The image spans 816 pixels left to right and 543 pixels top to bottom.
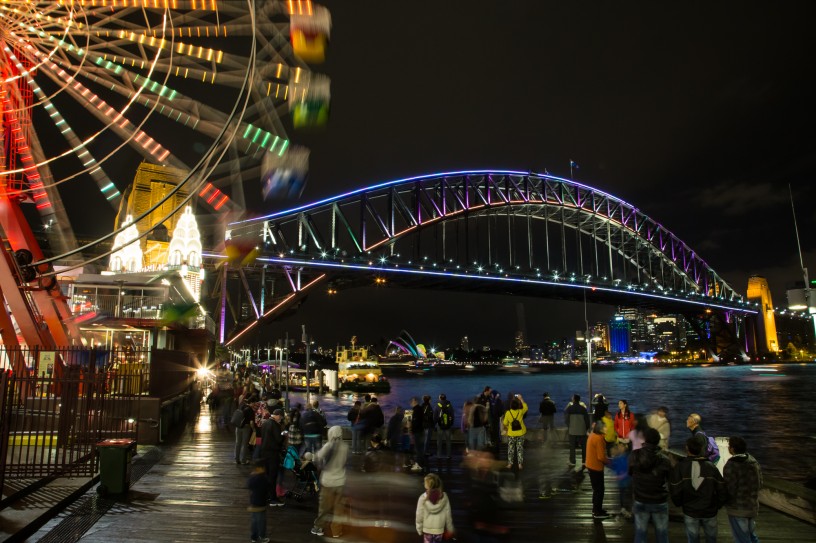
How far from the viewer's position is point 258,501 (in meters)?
7.69

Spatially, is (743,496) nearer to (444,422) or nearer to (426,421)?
(444,422)

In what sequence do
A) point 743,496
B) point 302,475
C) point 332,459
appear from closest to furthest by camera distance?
point 743,496 → point 332,459 → point 302,475

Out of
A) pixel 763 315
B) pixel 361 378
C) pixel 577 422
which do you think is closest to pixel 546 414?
pixel 577 422

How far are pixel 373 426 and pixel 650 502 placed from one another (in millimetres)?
7554

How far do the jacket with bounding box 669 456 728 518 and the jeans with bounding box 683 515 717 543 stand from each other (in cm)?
6

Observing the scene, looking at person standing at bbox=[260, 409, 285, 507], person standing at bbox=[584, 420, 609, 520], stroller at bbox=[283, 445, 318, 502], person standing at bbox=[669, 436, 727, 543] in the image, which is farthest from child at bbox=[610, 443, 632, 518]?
person standing at bbox=[260, 409, 285, 507]

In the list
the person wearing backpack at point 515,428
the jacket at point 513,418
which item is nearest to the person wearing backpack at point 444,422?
the person wearing backpack at point 515,428

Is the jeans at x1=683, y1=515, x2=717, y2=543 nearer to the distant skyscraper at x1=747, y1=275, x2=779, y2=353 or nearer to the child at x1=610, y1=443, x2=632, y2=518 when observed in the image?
the child at x1=610, y1=443, x2=632, y2=518

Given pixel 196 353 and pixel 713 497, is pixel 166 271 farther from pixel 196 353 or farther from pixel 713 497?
pixel 713 497

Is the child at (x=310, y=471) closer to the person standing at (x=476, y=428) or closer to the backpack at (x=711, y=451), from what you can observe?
the person standing at (x=476, y=428)

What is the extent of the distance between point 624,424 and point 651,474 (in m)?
4.39

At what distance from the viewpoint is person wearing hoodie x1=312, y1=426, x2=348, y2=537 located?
27.2 feet

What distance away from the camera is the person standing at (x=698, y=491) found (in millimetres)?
6574

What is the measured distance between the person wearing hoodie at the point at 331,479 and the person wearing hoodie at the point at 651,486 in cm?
380
